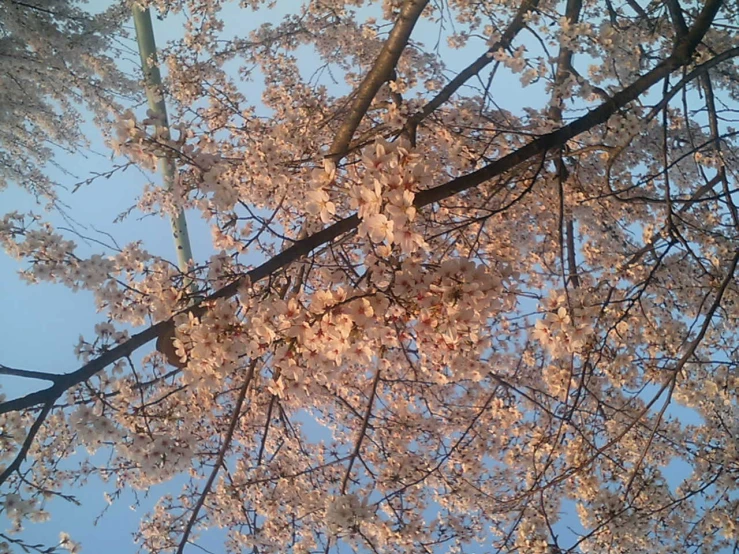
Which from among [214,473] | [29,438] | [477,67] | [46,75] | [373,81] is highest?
[46,75]

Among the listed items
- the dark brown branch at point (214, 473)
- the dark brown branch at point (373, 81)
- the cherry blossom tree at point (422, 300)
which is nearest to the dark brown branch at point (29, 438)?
the cherry blossom tree at point (422, 300)

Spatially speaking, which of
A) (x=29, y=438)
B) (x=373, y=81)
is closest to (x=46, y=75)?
(x=373, y=81)

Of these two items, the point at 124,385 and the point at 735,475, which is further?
the point at 735,475

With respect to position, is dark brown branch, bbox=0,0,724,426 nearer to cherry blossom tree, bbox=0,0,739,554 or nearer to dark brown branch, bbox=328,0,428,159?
cherry blossom tree, bbox=0,0,739,554

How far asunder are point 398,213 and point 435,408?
114 inches

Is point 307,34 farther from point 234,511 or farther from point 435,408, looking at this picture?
point 234,511

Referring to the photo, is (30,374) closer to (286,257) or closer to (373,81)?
(286,257)

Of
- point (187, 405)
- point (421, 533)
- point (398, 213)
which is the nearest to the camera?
point (398, 213)

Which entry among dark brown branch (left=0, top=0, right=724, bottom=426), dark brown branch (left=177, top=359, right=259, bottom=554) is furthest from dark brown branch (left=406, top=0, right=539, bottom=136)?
dark brown branch (left=177, top=359, right=259, bottom=554)

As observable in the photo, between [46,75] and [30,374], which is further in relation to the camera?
[46,75]

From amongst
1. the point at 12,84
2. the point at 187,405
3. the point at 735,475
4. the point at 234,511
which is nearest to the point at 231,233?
the point at 187,405

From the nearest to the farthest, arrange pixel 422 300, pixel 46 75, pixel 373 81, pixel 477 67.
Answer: pixel 422 300 → pixel 373 81 → pixel 477 67 → pixel 46 75

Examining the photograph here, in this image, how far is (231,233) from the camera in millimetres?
3008

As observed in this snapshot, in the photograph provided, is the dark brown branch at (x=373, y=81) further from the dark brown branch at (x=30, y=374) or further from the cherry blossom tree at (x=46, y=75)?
the cherry blossom tree at (x=46, y=75)
